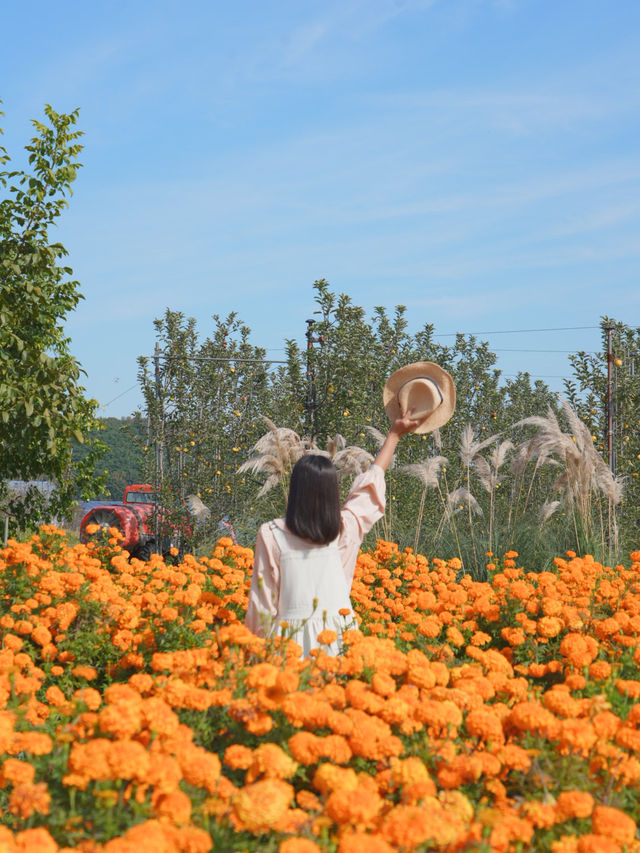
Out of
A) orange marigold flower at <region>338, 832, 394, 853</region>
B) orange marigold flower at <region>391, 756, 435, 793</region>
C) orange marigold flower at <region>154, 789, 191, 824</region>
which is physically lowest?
orange marigold flower at <region>391, 756, 435, 793</region>

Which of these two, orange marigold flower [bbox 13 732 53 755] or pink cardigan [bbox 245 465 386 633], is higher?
pink cardigan [bbox 245 465 386 633]

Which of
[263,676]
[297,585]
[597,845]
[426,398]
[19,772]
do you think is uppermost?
[426,398]

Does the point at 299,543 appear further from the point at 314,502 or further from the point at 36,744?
the point at 36,744

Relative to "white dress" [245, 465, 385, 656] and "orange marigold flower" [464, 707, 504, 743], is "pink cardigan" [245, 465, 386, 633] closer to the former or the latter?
"white dress" [245, 465, 385, 656]

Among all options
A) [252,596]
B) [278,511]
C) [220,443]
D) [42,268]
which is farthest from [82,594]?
[220,443]

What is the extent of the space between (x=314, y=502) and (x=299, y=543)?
0.20 metres

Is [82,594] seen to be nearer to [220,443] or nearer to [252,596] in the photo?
[252,596]

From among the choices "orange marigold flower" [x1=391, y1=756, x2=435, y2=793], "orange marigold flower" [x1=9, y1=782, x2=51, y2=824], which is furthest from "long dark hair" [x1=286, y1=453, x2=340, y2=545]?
"orange marigold flower" [x1=9, y1=782, x2=51, y2=824]

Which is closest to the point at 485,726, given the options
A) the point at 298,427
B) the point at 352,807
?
the point at 352,807

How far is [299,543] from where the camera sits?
3.44m

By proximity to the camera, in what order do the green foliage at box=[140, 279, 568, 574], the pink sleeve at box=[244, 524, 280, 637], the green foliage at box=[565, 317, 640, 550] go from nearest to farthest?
the pink sleeve at box=[244, 524, 280, 637]
the green foliage at box=[140, 279, 568, 574]
the green foliage at box=[565, 317, 640, 550]

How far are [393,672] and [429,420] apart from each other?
1621 millimetres

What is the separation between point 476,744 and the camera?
253 centimetres

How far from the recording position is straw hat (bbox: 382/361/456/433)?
13.0 feet
